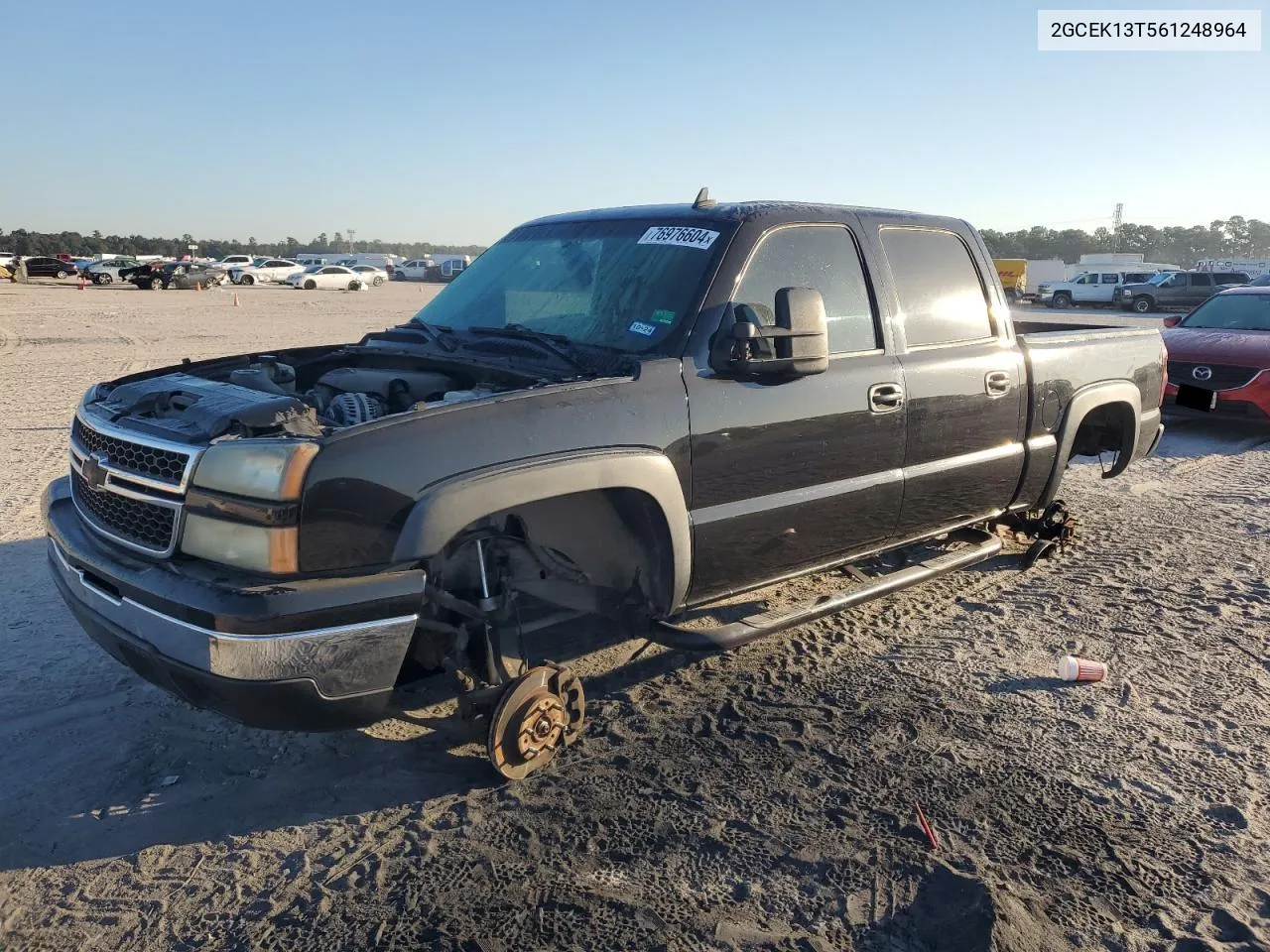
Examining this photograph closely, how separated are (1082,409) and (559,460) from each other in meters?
3.28

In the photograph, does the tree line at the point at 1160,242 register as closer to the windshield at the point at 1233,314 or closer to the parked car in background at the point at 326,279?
the parked car in background at the point at 326,279

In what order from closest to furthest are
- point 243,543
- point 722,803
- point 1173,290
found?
point 243,543 < point 722,803 < point 1173,290

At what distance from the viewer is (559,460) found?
304 centimetres

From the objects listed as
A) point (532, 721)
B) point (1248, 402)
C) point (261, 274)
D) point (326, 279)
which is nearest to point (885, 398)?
point (532, 721)

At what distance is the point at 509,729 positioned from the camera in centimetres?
317

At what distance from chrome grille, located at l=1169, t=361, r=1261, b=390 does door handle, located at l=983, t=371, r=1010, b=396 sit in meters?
6.28

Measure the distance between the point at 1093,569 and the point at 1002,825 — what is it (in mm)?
2901

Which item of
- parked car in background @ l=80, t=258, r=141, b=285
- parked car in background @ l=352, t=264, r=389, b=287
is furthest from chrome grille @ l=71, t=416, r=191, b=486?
parked car in background @ l=352, t=264, r=389, b=287

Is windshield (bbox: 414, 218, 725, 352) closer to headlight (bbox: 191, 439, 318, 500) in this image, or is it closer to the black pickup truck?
the black pickup truck

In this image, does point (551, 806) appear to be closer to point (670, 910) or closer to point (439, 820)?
point (439, 820)

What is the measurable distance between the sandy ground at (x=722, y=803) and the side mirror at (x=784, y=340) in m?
1.35

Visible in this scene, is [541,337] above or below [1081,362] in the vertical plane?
above

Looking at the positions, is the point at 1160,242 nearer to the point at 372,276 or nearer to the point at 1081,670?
the point at 372,276

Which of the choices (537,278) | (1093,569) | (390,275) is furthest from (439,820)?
(390,275)
